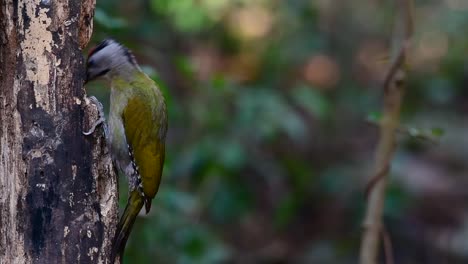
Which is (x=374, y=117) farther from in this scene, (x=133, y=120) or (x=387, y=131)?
(x=133, y=120)

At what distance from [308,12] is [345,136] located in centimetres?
218

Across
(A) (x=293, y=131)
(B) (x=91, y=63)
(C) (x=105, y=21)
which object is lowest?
(A) (x=293, y=131)

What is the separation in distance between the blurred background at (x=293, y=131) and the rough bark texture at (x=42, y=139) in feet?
5.12

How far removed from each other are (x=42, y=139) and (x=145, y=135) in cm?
84

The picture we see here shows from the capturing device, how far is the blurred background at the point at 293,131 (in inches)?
232

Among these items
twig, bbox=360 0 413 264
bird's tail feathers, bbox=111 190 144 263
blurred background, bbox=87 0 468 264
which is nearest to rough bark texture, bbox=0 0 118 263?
bird's tail feathers, bbox=111 190 144 263

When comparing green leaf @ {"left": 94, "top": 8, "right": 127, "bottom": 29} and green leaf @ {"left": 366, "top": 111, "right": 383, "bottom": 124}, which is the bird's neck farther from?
green leaf @ {"left": 366, "top": 111, "right": 383, "bottom": 124}

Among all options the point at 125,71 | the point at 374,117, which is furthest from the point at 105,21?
the point at 374,117

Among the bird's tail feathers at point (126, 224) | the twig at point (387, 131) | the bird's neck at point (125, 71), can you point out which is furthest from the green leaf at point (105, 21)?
the twig at point (387, 131)

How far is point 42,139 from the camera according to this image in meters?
3.41

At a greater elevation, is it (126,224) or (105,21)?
(105,21)

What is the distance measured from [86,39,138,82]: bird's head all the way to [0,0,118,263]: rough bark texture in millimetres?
625

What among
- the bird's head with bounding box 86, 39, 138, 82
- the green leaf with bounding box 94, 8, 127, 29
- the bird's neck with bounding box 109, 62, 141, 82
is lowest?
the bird's neck with bounding box 109, 62, 141, 82

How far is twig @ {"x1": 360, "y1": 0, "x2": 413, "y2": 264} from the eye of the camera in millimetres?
4742
